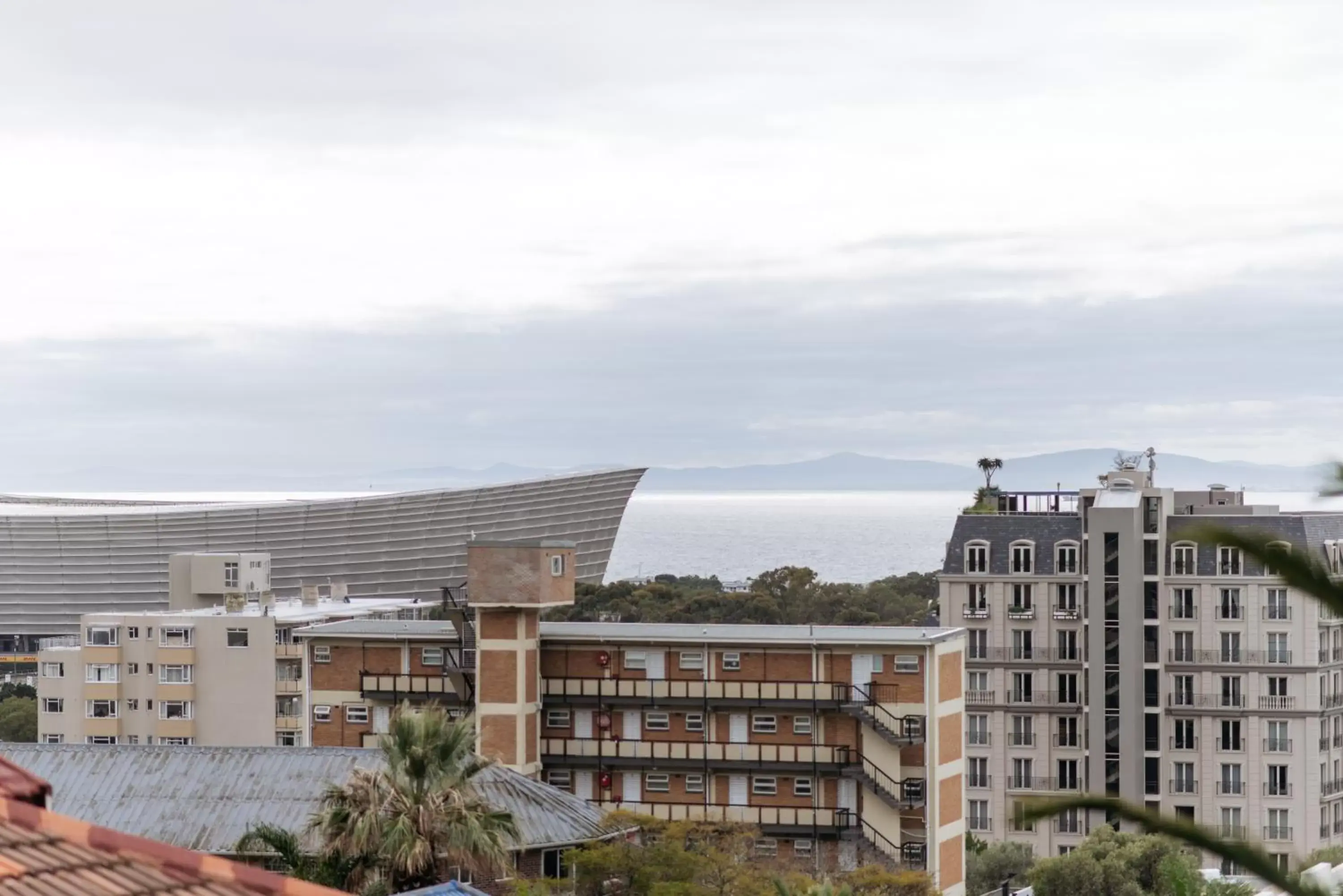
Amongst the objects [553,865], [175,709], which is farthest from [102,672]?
[553,865]

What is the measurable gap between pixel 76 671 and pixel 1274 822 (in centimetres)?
6914

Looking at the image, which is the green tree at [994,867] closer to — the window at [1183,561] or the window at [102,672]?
the window at [1183,561]

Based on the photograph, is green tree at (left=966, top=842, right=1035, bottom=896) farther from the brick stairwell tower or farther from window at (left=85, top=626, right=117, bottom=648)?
window at (left=85, top=626, right=117, bottom=648)

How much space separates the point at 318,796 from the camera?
169ft

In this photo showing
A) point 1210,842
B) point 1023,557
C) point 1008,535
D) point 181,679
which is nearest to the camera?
point 1210,842

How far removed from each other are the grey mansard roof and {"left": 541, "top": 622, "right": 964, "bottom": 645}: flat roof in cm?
3214

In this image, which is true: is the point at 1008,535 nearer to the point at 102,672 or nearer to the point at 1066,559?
the point at 1066,559

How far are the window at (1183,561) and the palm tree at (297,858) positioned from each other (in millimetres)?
59241

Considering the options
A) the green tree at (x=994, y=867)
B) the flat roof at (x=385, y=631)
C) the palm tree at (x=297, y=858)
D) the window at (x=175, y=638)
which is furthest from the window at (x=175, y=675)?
the palm tree at (x=297, y=858)

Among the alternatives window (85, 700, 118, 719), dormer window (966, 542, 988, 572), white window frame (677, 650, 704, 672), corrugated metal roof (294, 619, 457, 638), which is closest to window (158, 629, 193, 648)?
window (85, 700, 118, 719)

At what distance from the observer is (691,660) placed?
6506 cm

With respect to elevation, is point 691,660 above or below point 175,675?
above

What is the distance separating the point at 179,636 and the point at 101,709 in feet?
24.1

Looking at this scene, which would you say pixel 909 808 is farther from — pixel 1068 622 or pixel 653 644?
pixel 1068 622
